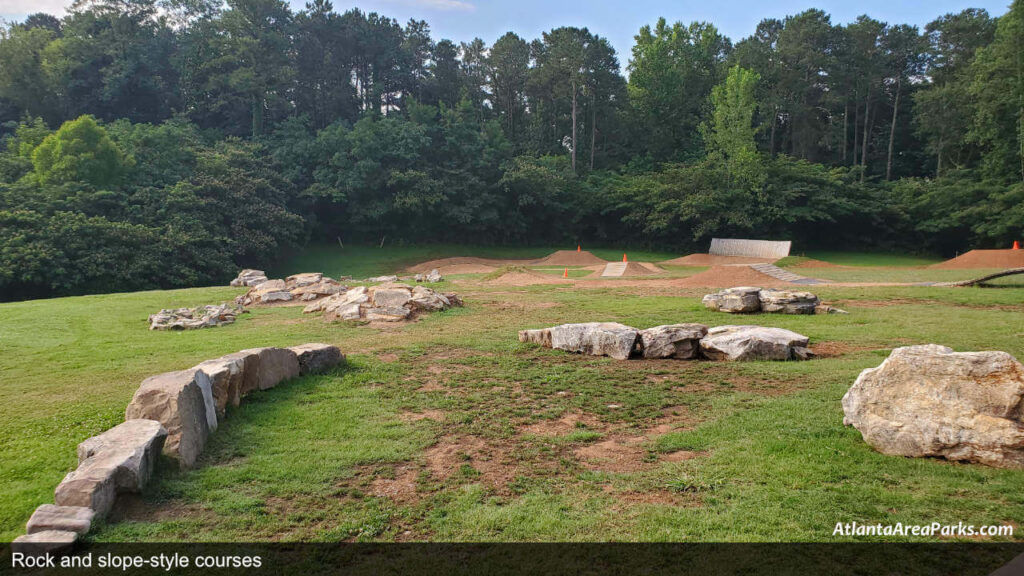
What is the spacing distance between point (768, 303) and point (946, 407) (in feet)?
27.6

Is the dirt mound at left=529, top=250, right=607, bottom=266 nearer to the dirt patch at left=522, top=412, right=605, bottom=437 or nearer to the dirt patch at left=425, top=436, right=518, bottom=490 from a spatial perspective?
the dirt patch at left=522, top=412, right=605, bottom=437

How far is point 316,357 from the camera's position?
813 centimetres

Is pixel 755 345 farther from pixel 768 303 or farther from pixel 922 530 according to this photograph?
pixel 922 530

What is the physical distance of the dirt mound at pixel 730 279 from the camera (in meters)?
18.7

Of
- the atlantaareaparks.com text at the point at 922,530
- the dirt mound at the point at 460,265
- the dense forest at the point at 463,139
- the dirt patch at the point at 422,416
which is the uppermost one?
the dense forest at the point at 463,139

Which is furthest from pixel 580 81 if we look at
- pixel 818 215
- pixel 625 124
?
pixel 818 215

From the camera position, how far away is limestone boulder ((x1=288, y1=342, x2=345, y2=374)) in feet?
26.2

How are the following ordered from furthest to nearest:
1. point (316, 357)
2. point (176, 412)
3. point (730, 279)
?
point (730, 279)
point (316, 357)
point (176, 412)

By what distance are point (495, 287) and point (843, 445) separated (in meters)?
15.3

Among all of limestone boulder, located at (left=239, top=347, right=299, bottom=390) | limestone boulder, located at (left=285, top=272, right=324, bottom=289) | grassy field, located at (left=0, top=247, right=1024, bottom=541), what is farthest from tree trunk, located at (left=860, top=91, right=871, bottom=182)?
limestone boulder, located at (left=239, top=347, right=299, bottom=390)

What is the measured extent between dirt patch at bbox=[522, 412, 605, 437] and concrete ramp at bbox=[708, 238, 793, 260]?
26.9m

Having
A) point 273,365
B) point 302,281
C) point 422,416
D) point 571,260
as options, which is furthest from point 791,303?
point 571,260

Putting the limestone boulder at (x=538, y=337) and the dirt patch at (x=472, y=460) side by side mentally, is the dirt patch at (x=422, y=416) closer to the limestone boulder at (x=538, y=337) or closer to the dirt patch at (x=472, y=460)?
the dirt patch at (x=472, y=460)

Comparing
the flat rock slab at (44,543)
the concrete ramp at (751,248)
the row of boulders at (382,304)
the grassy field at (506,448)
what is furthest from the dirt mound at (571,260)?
the flat rock slab at (44,543)
